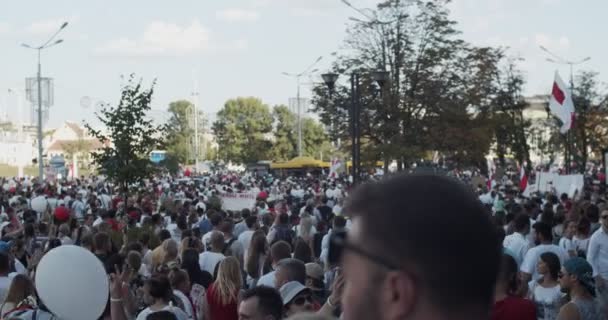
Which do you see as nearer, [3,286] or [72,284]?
[72,284]

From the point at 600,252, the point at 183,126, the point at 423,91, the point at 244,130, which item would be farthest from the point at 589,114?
the point at 183,126

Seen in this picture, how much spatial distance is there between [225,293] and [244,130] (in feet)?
366

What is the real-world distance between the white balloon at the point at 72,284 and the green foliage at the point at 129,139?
1783 centimetres

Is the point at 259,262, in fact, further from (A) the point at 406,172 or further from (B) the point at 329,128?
(B) the point at 329,128

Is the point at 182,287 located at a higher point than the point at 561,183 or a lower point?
lower

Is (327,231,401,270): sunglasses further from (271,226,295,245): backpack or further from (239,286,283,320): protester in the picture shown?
(271,226,295,245): backpack

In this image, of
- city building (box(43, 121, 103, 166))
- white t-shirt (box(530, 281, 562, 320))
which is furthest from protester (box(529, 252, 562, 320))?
city building (box(43, 121, 103, 166))

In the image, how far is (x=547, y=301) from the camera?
328 inches

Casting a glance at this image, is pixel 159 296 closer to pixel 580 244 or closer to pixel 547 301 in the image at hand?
pixel 547 301

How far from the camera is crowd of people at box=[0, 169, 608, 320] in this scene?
178cm

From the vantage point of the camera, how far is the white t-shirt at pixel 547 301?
823cm

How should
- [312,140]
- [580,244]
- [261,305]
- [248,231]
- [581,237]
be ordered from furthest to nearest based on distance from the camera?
[312,140] → [248,231] → [581,237] → [580,244] → [261,305]

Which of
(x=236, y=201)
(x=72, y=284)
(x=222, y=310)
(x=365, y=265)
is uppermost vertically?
(x=365, y=265)

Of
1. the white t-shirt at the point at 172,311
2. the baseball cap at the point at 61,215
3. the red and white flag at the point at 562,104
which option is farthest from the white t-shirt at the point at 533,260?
the red and white flag at the point at 562,104
